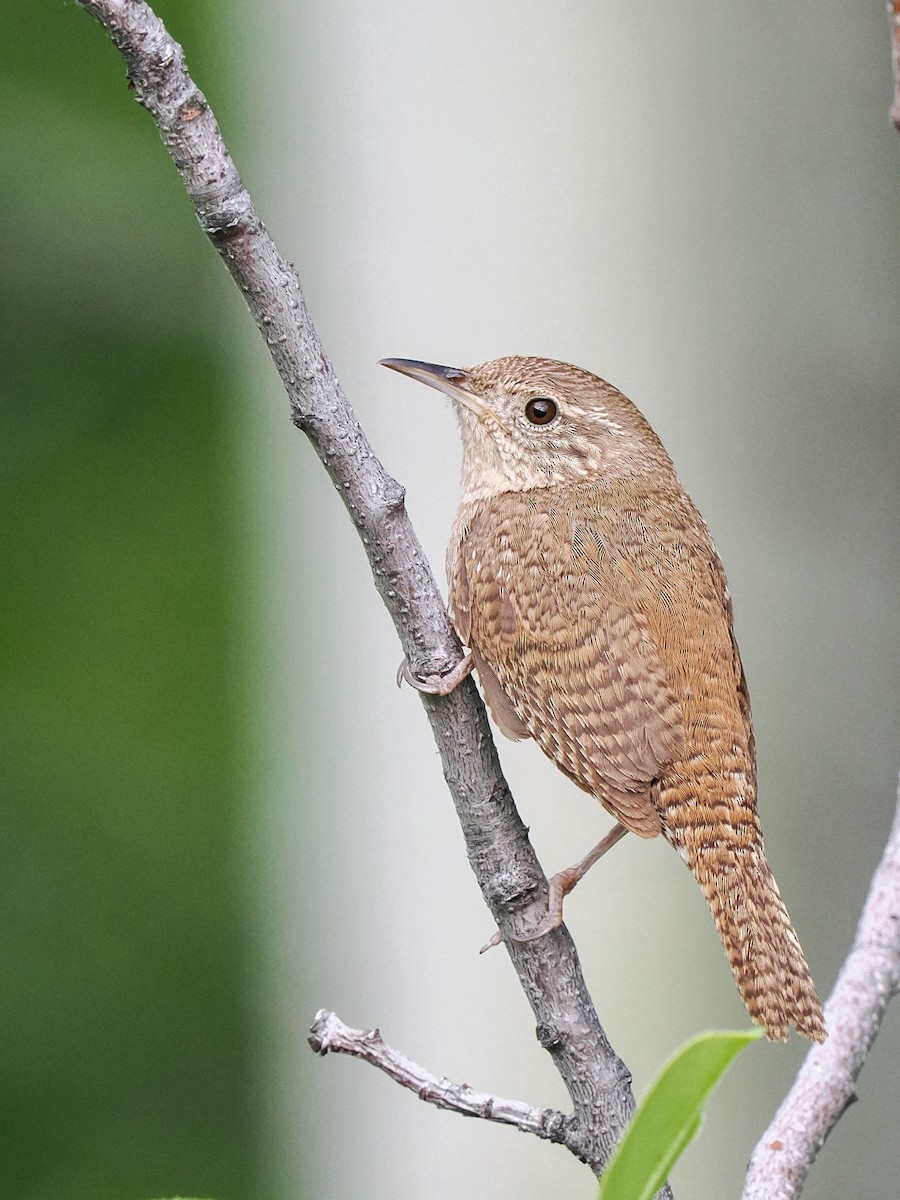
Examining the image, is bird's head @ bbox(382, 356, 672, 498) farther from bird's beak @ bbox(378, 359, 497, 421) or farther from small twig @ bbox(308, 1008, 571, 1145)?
small twig @ bbox(308, 1008, 571, 1145)

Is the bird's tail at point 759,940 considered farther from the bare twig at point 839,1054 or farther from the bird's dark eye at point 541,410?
the bird's dark eye at point 541,410

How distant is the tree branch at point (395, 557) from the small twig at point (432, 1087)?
0.08ft

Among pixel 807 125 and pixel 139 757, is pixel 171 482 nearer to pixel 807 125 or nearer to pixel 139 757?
pixel 139 757

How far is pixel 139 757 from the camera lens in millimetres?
2754

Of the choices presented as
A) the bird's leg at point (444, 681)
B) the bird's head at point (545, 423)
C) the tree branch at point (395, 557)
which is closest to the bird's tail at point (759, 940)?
the tree branch at point (395, 557)

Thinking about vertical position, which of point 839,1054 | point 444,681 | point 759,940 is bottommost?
point 839,1054

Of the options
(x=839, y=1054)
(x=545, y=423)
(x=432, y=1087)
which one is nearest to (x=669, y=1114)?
(x=432, y=1087)

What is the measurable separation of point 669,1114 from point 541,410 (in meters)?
1.09

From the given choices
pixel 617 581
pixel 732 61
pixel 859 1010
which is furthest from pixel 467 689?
pixel 732 61

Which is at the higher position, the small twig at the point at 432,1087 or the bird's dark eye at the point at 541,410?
the bird's dark eye at the point at 541,410

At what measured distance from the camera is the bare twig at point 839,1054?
3.28 ft

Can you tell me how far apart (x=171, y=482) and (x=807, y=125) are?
1601 millimetres

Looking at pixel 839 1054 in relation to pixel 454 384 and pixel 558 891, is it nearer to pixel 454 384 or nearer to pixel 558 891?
pixel 558 891

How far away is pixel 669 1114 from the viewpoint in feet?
1.91
